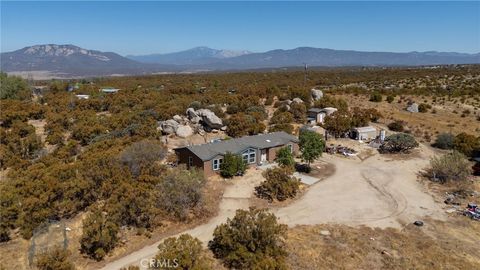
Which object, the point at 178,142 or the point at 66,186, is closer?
the point at 66,186

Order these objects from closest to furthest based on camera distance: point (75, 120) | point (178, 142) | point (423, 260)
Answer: point (423, 260), point (178, 142), point (75, 120)

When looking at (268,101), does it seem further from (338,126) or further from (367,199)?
(367,199)

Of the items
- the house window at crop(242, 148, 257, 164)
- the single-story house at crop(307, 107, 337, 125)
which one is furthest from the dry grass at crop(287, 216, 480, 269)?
the single-story house at crop(307, 107, 337, 125)

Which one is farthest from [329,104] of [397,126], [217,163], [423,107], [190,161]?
[190,161]

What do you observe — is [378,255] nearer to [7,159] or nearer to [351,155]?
[351,155]

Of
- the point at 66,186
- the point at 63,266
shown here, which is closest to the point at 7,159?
the point at 66,186

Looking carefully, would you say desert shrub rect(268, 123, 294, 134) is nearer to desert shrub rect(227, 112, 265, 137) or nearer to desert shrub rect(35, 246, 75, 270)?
desert shrub rect(227, 112, 265, 137)

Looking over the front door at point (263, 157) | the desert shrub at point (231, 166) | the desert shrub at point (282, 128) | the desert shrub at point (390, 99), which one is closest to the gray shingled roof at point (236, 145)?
the front door at point (263, 157)
